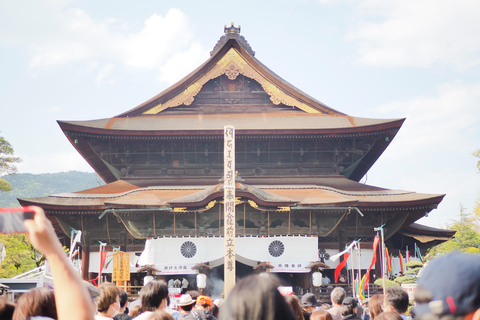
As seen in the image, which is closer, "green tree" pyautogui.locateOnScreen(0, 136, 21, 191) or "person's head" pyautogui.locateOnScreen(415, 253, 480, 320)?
"person's head" pyautogui.locateOnScreen(415, 253, 480, 320)

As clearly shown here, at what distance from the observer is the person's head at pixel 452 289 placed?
1.93m

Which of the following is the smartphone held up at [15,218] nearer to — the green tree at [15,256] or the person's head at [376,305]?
the person's head at [376,305]

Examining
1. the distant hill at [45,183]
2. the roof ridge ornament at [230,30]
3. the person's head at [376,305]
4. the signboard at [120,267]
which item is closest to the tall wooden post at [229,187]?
the signboard at [120,267]

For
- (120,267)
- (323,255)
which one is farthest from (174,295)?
(323,255)

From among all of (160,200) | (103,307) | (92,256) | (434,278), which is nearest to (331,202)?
(160,200)

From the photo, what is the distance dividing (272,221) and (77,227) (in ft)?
25.6

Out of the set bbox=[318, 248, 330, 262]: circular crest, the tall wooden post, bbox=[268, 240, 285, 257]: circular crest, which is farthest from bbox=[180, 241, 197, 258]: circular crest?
bbox=[318, 248, 330, 262]: circular crest

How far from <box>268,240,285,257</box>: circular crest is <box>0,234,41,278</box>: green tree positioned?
16952 millimetres

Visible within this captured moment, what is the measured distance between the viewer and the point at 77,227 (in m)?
21.8

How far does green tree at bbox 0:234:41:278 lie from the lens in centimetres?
3026

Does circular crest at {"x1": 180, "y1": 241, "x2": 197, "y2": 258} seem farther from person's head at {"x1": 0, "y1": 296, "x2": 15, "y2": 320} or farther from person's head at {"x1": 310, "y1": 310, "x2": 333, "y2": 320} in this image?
person's head at {"x1": 0, "y1": 296, "x2": 15, "y2": 320}

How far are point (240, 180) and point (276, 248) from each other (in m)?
2.97

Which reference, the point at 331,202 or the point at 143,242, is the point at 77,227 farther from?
the point at 331,202

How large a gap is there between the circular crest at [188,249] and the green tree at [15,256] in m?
14.5
